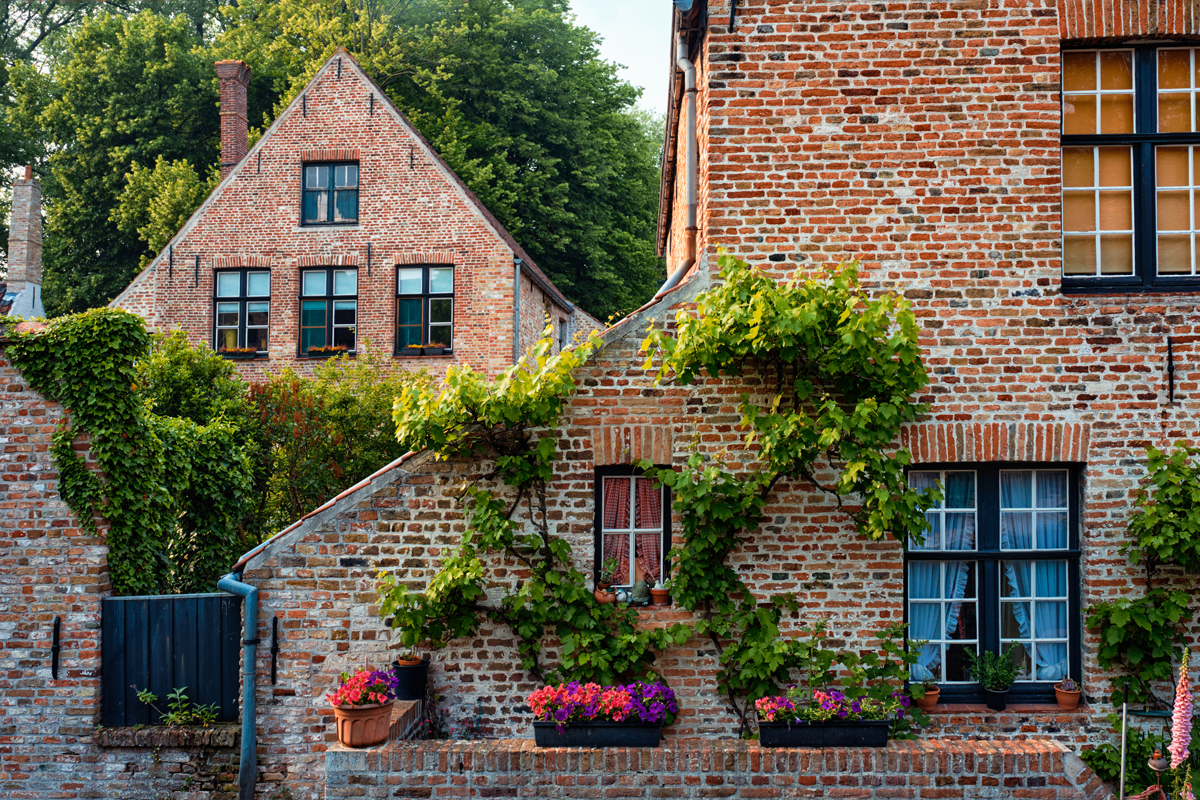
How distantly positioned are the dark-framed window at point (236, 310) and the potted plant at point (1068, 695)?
1621cm

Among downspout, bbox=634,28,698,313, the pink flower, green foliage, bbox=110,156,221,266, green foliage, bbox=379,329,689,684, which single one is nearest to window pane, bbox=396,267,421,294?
green foliage, bbox=110,156,221,266

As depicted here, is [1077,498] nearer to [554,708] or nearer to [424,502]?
[554,708]

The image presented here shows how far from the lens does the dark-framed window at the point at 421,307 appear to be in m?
17.8

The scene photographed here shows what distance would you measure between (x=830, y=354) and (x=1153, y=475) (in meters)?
2.51

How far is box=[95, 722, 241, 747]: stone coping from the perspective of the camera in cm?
628

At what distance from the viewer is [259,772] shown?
6.21 meters

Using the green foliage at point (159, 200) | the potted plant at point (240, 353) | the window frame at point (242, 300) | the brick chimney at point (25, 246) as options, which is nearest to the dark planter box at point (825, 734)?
the window frame at point (242, 300)

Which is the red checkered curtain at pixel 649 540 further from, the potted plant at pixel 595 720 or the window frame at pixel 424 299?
the window frame at pixel 424 299

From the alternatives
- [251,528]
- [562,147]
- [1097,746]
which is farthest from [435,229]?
[1097,746]

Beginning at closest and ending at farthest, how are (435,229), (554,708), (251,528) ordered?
1. (554,708)
2. (251,528)
3. (435,229)

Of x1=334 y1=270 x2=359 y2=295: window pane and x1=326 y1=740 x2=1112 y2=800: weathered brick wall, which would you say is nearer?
x1=326 y1=740 x2=1112 y2=800: weathered brick wall

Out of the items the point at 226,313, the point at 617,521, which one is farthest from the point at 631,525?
the point at 226,313

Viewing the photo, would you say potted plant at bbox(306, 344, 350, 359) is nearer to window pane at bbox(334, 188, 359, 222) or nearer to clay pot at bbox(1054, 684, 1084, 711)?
window pane at bbox(334, 188, 359, 222)

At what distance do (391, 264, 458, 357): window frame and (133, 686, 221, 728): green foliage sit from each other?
11660 mm
